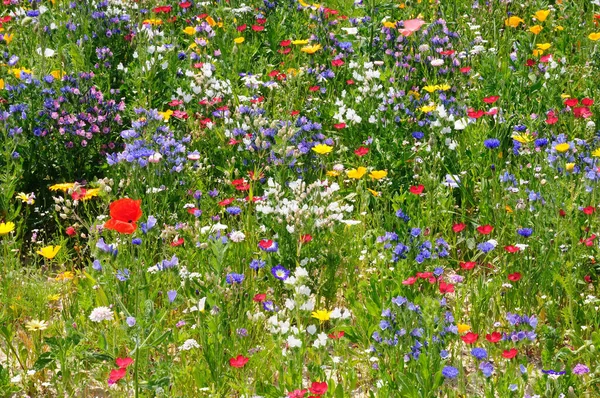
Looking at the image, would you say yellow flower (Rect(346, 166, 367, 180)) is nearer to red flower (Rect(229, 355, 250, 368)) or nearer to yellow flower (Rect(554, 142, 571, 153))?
yellow flower (Rect(554, 142, 571, 153))

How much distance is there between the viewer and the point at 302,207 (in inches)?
147

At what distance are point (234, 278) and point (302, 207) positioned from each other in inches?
26.2

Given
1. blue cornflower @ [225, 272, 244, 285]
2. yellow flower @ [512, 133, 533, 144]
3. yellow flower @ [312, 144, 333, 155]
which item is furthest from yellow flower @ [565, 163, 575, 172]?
blue cornflower @ [225, 272, 244, 285]

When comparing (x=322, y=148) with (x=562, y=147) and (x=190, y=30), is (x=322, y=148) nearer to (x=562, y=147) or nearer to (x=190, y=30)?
(x=562, y=147)

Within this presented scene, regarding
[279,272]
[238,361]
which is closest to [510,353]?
[238,361]

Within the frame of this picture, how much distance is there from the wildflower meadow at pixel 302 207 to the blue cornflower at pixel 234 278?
0.04 ft

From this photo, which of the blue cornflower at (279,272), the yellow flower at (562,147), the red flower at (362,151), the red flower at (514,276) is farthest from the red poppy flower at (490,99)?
the blue cornflower at (279,272)

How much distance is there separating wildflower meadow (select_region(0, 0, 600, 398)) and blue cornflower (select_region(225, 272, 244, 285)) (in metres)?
0.01

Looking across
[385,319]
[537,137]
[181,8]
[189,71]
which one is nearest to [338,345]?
[385,319]

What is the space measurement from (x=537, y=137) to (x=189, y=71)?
7.00ft

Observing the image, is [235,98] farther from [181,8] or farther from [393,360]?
[393,360]

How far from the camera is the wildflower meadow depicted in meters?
3.01

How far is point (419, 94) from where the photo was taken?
5.16m

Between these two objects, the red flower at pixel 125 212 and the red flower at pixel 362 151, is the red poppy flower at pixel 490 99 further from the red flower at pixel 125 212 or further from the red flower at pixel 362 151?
the red flower at pixel 125 212
